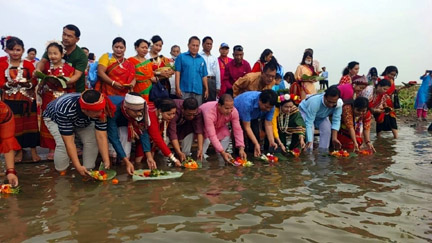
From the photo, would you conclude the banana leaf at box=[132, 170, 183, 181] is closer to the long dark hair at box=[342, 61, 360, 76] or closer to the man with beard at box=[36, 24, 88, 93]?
the man with beard at box=[36, 24, 88, 93]

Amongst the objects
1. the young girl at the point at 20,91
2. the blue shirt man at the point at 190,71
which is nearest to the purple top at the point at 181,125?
the blue shirt man at the point at 190,71

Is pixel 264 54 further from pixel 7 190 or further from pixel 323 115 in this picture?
pixel 7 190

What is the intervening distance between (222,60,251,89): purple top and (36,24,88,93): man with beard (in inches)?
130

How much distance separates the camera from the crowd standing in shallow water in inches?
174

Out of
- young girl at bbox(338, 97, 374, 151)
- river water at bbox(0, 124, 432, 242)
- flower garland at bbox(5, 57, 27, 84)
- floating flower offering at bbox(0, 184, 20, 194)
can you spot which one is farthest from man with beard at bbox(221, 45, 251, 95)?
floating flower offering at bbox(0, 184, 20, 194)

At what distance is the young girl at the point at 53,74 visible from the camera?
15.8ft

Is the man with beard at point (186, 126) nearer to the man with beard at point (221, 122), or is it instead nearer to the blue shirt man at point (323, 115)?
the man with beard at point (221, 122)

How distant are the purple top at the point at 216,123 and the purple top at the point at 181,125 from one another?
12cm

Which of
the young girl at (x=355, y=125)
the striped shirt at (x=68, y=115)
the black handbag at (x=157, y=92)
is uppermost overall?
the black handbag at (x=157, y=92)

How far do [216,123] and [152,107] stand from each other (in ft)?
3.50

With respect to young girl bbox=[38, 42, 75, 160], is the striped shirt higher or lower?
lower

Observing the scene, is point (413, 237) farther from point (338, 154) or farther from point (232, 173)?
point (338, 154)

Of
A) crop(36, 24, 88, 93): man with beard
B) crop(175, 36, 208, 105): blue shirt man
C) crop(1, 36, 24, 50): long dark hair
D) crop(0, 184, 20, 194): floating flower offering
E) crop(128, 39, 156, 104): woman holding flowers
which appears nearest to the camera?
crop(0, 184, 20, 194): floating flower offering

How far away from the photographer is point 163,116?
491 cm
